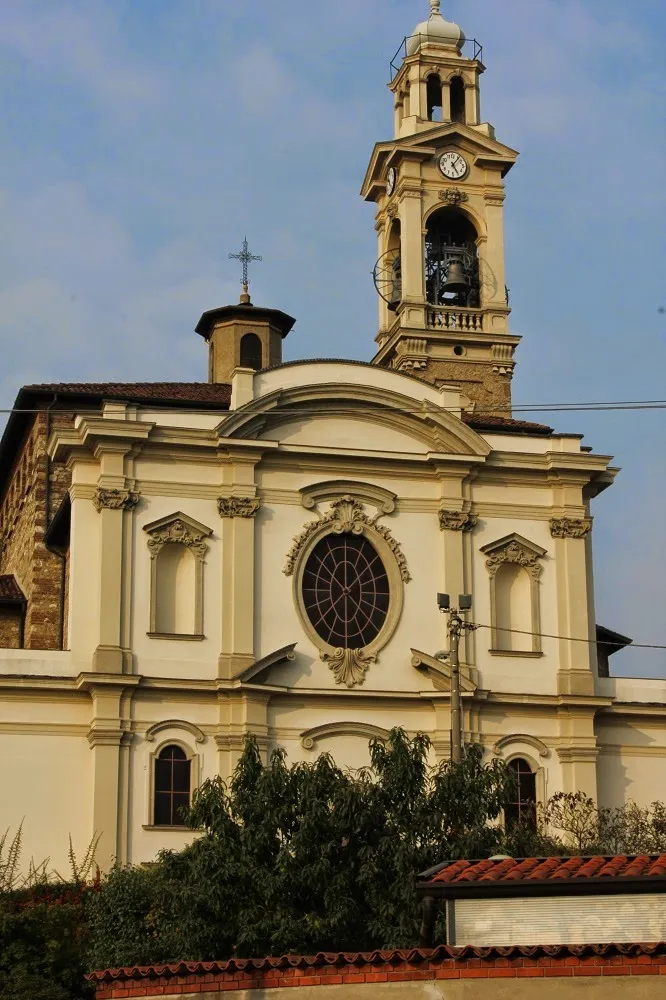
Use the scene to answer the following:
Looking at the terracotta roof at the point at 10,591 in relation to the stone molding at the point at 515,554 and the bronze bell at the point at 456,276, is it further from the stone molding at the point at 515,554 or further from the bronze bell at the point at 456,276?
the bronze bell at the point at 456,276

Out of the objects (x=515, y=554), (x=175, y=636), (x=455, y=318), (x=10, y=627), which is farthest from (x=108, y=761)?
(x=455, y=318)

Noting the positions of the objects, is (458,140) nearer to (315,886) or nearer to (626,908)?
(315,886)

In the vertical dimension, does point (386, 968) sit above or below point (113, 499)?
below

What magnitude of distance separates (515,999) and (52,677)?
2233 centimetres

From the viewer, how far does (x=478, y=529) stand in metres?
42.6

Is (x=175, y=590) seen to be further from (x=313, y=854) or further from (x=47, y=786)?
(x=313, y=854)

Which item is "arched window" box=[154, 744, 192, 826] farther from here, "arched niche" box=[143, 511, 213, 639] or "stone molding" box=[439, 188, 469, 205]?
"stone molding" box=[439, 188, 469, 205]

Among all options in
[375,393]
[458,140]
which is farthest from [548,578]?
[458,140]

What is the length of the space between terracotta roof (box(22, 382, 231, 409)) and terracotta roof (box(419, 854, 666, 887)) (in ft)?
79.5

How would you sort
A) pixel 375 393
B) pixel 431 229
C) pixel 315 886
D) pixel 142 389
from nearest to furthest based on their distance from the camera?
1. pixel 315 886
2. pixel 375 393
3. pixel 142 389
4. pixel 431 229

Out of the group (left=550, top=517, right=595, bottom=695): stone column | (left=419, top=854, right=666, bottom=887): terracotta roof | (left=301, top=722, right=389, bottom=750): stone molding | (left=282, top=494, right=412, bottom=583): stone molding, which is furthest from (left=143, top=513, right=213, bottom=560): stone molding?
(left=419, top=854, right=666, bottom=887): terracotta roof

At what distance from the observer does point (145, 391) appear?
4778cm

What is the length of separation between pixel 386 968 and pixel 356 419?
2406 centimetres

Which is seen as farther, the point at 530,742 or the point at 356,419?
the point at 356,419
